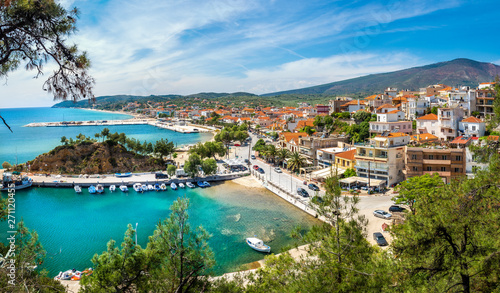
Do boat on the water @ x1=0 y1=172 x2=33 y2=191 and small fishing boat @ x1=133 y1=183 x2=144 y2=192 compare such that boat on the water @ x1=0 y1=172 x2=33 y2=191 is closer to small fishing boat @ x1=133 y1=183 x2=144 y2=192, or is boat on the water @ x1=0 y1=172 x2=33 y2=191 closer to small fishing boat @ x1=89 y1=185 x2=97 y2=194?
small fishing boat @ x1=89 y1=185 x2=97 y2=194

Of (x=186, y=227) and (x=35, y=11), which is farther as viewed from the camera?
(x=186, y=227)

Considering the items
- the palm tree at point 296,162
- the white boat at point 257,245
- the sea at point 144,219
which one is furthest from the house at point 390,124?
the white boat at point 257,245

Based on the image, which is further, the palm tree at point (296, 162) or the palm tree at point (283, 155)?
the palm tree at point (283, 155)

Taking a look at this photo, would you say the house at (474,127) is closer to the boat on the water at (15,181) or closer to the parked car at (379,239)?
the parked car at (379,239)

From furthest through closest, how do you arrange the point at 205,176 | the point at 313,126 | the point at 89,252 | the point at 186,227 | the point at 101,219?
1. the point at 313,126
2. the point at 205,176
3. the point at 101,219
4. the point at 89,252
5. the point at 186,227

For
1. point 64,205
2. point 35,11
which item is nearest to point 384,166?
point 35,11

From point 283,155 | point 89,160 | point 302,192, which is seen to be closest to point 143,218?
point 302,192

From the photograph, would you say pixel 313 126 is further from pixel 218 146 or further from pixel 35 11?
pixel 35 11
